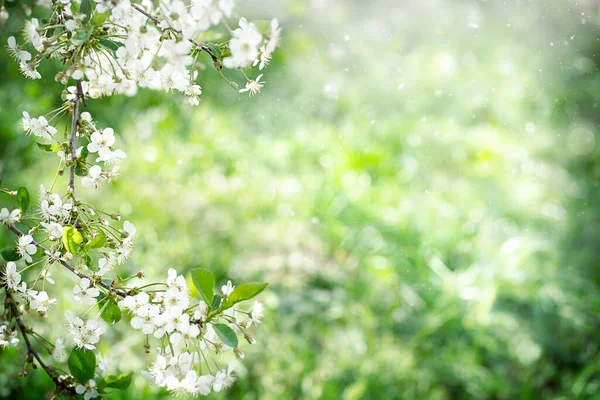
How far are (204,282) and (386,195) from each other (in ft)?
5.01

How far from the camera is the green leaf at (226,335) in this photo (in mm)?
562

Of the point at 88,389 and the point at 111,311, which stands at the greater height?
the point at 111,311

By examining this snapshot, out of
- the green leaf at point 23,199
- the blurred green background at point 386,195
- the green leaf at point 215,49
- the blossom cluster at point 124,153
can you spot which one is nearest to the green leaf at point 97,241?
the blossom cluster at point 124,153

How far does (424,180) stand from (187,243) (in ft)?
3.03

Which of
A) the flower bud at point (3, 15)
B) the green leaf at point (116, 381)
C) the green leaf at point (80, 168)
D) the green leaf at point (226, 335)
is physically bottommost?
the green leaf at point (116, 381)

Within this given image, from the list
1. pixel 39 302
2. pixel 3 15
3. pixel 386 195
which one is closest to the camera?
pixel 3 15

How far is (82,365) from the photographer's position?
662mm

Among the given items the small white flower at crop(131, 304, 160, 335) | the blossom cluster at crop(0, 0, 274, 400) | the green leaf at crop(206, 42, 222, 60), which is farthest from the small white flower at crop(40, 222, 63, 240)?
the green leaf at crop(206, 42, 222, 60)

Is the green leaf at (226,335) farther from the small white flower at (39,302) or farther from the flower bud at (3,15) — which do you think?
the flower bud at (3,15)

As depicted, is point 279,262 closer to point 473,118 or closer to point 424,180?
point 424,180

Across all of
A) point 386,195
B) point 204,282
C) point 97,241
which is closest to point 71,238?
point 97,241

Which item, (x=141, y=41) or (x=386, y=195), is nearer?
(x=141, y=41)

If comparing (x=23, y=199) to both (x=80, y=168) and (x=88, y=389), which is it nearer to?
(x=80, y=168)

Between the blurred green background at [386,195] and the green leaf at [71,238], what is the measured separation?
0.78 metres
